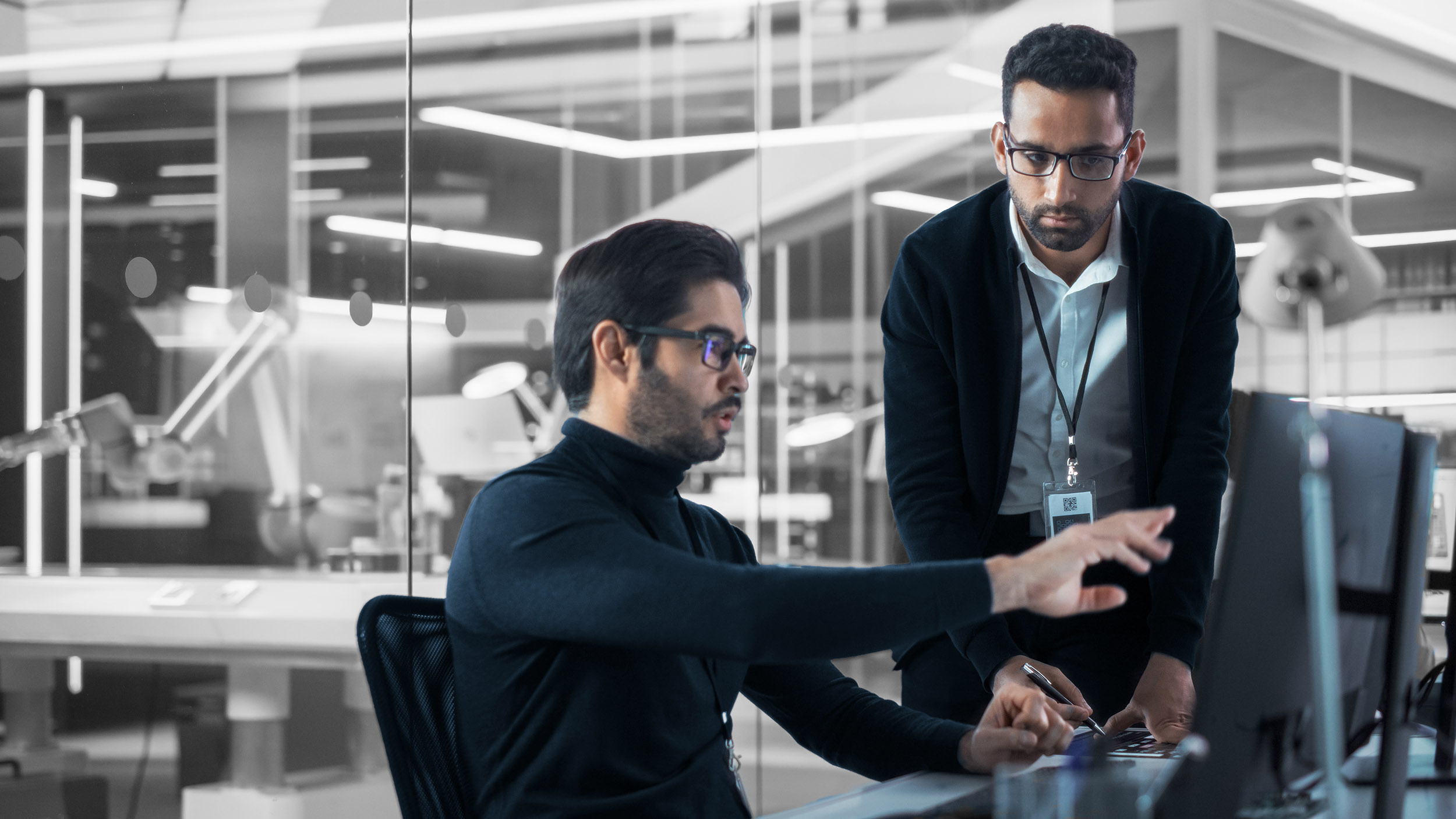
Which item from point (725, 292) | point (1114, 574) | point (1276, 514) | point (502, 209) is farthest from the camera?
point (502, 209)

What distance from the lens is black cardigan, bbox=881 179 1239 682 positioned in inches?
62.0

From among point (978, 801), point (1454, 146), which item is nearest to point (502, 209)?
point (978, 801)

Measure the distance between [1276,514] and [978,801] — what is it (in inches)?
17.7

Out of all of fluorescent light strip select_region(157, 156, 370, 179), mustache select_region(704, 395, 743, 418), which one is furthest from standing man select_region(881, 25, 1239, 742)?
fluorescent light strip select_region(157, 156, 370, 179)

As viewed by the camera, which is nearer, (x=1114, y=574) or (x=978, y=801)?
(x=978, y=801)

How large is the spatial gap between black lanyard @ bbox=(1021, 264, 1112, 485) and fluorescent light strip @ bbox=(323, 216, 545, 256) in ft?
8.70

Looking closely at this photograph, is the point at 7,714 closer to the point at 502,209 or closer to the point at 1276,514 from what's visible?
the point at 502,209

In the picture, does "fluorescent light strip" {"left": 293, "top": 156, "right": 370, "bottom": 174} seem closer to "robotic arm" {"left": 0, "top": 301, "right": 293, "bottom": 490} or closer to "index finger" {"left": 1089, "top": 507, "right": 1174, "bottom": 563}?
"robotic arm" {"left": 0, "top": 301, "right": 293, "bottom": 490}

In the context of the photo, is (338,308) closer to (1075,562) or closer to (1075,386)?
(1075,386)

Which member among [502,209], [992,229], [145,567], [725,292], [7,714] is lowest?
[7,714]

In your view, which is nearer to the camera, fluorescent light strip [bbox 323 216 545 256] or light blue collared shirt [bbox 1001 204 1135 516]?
light blue collared shirt [bbox 1001 204 1135 516]

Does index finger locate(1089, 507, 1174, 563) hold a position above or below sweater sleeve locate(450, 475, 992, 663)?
above

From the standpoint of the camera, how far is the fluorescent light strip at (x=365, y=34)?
3.44 meters

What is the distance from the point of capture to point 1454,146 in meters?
6.66
